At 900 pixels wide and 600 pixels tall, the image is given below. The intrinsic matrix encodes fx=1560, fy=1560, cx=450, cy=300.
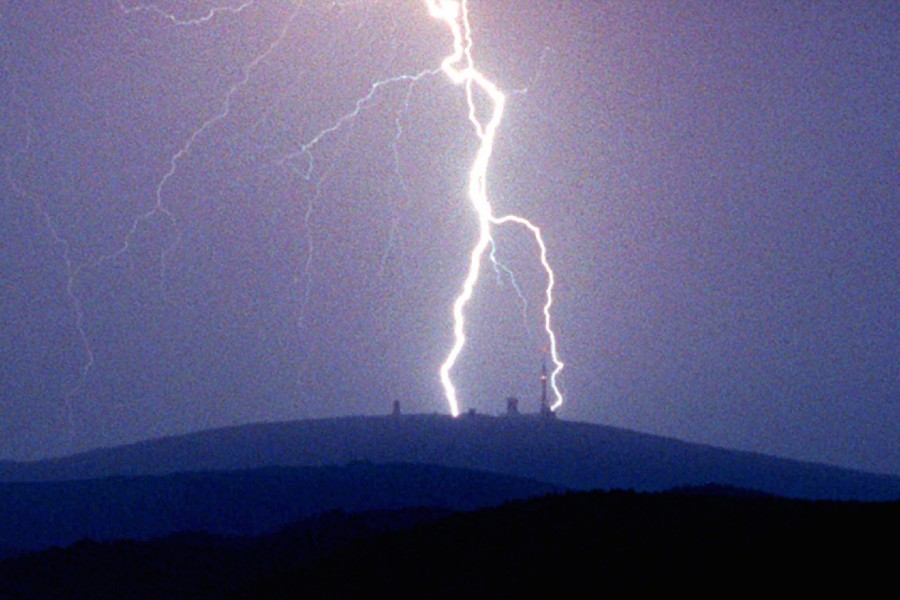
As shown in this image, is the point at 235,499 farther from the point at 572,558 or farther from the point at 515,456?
the point at 572,558

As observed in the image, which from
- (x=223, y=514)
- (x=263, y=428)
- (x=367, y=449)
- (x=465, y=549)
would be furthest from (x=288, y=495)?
(x=465, y=549)

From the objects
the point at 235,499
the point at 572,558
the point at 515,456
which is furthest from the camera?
the point at 515,456

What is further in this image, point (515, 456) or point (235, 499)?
point (515, 456)

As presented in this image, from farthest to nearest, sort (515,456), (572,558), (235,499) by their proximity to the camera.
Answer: (515,456), (235,499), (572,558)

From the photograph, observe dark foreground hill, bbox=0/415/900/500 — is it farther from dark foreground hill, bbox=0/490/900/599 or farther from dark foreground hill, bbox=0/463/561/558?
dark foreground hill, bbox=0/490/900/599

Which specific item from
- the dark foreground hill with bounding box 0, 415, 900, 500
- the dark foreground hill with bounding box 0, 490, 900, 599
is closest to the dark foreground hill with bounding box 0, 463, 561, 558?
the dark foreground hill with bounding box 0, 415, 900, 500

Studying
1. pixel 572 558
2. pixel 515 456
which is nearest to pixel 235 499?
pixel 515 456

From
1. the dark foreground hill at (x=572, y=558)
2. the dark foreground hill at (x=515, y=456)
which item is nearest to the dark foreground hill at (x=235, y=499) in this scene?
the dark foreground hill at (x=515, y=456)
